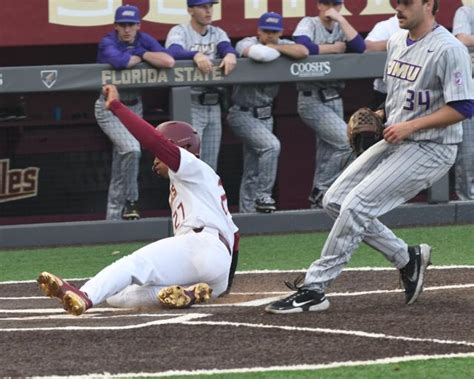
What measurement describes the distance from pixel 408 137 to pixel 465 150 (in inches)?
167

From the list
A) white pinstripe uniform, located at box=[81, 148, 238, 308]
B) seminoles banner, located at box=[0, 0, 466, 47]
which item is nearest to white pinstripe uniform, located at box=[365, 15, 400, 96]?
seminoles banner, located at box=[0, 0, 466, 47]

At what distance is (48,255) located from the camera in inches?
386

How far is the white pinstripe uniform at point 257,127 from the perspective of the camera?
10.4m

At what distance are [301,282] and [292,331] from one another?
46.3 inches

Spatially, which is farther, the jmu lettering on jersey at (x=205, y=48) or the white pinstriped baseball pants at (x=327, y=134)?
the white pinstriped baseball pants at (x=327, y=134)

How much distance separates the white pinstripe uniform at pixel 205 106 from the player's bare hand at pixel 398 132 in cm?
398

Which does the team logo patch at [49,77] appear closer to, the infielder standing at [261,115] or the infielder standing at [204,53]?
the infielder standing at [204,53]

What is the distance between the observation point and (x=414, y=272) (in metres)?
6.75

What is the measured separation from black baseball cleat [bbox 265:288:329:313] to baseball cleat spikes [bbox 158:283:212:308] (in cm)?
48

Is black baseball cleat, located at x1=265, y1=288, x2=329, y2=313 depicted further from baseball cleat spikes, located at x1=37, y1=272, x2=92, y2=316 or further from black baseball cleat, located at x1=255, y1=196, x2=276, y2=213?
black baseball cleat, located at x1=255, y1=196, x2=276, y2=213

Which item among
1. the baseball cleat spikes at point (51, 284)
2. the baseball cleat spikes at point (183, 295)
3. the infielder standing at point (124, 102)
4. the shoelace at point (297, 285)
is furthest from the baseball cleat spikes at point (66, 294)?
the infielder standing at point (124, 102)

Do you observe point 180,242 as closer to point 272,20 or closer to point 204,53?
point 204,53

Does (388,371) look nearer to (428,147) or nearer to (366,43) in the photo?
(428,147)

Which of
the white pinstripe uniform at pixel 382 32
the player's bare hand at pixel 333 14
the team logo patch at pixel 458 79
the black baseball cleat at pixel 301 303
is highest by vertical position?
the team logo patch at pixel 458 79
